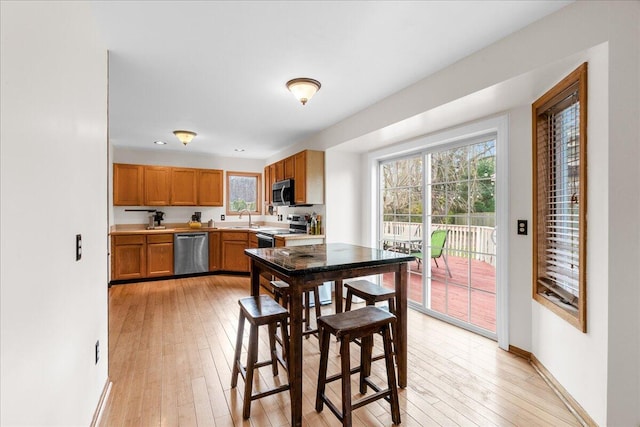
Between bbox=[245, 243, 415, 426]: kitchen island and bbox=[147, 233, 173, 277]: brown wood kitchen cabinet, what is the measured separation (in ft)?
12.3

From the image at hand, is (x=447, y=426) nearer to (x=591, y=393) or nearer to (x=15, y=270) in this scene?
(x=591, y=393)

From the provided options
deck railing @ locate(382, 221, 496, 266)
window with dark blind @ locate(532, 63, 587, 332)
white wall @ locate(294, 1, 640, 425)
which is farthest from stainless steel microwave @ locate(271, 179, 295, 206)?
window with dark blind @ locate(532, 63, 587, 332)

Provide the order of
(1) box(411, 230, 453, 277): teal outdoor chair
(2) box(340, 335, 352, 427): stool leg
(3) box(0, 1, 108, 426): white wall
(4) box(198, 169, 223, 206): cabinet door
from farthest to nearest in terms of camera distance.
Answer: (4) box(198, 169, 223, 206): cabinet door
(1) box(411, 230, 453, 277): teal outdoor chair
(2) box(340, 335, 352, 427): stool leg
(3) box(0, 1, 108, 426): white wall

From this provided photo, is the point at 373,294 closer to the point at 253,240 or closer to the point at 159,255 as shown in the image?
the point at 253,240

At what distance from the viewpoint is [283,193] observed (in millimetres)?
4918

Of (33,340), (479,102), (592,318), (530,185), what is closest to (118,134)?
(33,340)

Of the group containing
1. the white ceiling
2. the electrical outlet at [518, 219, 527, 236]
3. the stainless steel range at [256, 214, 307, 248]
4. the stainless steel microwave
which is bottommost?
the stainless steel range at [256, 214, 307, 248]

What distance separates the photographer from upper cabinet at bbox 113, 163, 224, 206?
17.9 feet

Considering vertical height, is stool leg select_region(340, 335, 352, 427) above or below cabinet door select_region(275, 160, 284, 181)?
below

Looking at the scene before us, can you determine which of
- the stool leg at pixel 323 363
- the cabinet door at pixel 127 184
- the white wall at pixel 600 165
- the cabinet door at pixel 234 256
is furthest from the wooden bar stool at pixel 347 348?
the cabinet door at pixel 127 184

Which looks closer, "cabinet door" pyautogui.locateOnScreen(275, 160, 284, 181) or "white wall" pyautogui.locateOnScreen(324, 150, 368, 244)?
"white wall" pyautogui.locateOnScreen(324, 150, 368, 244)

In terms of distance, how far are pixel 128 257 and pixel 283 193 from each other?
2916 millimetres

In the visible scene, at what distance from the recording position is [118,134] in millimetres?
4574

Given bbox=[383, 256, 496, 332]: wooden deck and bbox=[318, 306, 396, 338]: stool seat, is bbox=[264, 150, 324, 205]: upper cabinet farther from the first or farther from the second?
bbox=[318, 306, 396, 338]: stool seat
